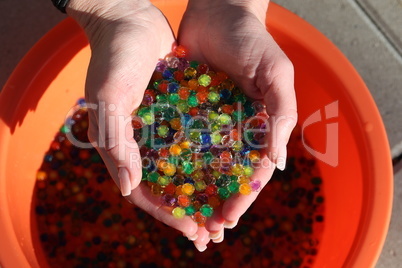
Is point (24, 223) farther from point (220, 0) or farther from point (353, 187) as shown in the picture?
point (353, 187)

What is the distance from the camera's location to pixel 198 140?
4.43 ft

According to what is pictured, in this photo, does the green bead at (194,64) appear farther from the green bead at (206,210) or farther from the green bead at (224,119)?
the green bead at (206,210)

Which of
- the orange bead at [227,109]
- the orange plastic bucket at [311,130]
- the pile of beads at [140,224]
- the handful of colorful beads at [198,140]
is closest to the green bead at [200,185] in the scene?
the handful of colorful beads at [198,140]

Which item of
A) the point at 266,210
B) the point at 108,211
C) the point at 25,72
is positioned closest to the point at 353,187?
the point at 266,210

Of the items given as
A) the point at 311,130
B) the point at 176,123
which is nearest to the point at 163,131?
the point at 176,123

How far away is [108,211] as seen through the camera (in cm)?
164

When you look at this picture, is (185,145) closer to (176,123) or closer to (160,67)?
(176,123)

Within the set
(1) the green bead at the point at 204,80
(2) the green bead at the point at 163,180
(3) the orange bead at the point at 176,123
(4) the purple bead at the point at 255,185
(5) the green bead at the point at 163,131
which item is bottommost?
(2) the green bead at the point at 163,180

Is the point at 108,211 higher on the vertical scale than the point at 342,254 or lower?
lower

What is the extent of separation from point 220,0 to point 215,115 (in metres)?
0.37

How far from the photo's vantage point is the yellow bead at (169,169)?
131 centimetres

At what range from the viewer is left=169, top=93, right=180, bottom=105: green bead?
137cm

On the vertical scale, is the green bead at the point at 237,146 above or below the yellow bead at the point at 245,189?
above

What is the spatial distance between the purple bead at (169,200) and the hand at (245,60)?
0.11 metres
